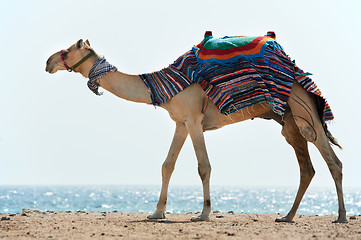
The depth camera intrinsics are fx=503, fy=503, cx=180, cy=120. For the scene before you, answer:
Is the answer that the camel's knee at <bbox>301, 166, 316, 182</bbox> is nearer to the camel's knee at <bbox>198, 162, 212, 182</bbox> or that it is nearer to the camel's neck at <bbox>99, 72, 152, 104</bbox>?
the camel's knee at <bbox>198, 162, 212, 182</bbox>

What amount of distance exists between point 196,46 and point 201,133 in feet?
6.28

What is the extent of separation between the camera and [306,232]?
25.0 feet

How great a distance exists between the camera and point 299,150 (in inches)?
→ 390

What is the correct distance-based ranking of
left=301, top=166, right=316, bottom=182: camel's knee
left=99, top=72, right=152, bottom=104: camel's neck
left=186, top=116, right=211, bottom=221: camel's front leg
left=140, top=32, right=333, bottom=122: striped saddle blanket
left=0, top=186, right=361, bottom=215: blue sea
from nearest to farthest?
left=140, top=32, right=333, bottom=122: striped saddle blanket < left=186, top=116, right=211, bottom=221: camel's front leg < left=301, top=166, right=316, bottom=182: camel's knee < left=99, top=72, right=152, bottom=104: camel's neck < left=0, top=186, right=361, bottom=215: blue sea

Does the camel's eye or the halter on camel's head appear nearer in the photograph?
the halter on camel's head

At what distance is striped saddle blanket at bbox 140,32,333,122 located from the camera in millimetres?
9172

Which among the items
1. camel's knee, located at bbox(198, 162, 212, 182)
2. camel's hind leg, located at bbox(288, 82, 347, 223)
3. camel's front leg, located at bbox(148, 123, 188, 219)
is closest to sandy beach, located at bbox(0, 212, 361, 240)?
camel's front leg, located at bbox(148, 123, 188, 219)

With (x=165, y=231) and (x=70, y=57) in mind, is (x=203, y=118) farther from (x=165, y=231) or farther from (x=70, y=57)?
(x=70, y=57)

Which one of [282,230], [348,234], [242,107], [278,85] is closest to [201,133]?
[242,107]

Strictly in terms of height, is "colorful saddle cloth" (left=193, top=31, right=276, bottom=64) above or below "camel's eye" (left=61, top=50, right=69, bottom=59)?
above

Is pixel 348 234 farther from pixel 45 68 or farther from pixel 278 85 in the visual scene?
pixel 45 68

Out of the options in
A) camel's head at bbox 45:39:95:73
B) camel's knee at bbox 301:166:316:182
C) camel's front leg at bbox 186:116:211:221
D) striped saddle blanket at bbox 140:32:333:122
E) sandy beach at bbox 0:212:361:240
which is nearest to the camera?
sandy beach at bbox 0:212:361:240

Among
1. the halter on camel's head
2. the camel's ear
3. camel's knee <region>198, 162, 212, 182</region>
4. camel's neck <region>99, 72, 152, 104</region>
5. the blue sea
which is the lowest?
the blue sea

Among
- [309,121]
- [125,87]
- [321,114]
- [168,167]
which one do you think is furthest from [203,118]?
[321,114]
